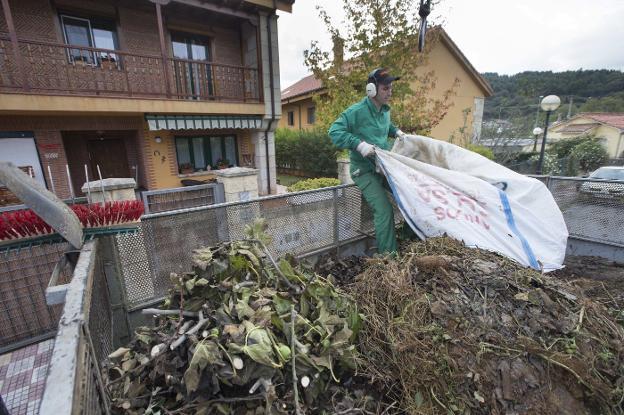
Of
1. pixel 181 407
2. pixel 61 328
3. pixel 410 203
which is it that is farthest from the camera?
pixel 410 203

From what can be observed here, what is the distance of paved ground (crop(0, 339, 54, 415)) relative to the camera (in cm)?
236

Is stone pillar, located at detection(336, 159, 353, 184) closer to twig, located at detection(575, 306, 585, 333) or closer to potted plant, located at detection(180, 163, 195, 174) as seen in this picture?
potted plant, located at detection(180, 163, 195, 174)

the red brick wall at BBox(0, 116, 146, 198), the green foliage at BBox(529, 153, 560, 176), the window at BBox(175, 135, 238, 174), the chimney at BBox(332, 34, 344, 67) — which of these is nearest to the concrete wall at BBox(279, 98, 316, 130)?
the window at BBox(175, 135, 238, 174)

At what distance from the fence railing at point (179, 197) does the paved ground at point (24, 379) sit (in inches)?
71.9

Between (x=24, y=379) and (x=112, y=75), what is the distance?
758 centimetres

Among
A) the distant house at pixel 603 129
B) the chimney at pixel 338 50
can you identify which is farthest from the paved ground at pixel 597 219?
the distant house at pixel 603 129

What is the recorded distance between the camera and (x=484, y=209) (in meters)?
2.84

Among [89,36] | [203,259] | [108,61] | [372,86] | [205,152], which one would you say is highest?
[89,36]

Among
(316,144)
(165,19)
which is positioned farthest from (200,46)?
(316,144)

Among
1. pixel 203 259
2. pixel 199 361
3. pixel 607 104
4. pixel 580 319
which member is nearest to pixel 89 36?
pixel 203 259

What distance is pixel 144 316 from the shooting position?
2270 millimetres

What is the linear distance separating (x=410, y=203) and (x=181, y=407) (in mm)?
2384

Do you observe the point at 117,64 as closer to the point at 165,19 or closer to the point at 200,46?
the point at 165,19

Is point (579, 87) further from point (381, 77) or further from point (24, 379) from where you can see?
point (24, 379)
